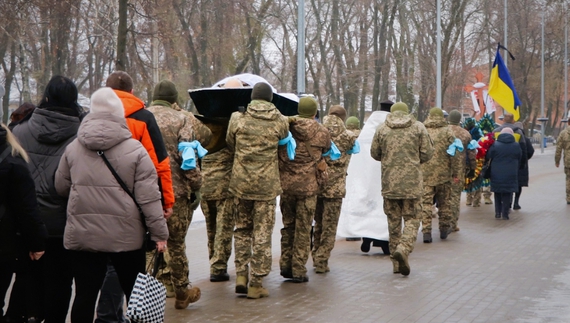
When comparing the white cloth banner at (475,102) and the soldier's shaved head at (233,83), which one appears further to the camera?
the white cloth banner at (475,102)

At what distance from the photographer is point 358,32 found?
→ 4594 cm

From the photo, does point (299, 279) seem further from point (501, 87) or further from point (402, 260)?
point (501, 87)

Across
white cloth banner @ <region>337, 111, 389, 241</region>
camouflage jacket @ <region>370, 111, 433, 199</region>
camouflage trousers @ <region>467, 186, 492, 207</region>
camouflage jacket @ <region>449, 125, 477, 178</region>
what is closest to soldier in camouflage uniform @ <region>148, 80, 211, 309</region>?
camouflage jacket @ <region>370, 111, 433, 199</region>

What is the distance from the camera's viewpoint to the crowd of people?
5.48 meters

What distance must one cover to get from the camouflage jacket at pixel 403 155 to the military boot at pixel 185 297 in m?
3.31

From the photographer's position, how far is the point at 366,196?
11.8 meters

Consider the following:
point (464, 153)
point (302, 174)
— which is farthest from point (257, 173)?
point (464, 153)

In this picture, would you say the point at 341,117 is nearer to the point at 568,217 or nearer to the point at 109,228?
the point at 109,228

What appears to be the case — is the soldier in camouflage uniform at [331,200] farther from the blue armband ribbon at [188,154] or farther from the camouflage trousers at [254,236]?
the blue armband ribbon at [188,154]

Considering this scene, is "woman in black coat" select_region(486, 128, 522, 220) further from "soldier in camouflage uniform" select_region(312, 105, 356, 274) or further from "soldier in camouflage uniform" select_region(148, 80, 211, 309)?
"soldier in camouflage uniform" select_region(148, 80, 211, 309)

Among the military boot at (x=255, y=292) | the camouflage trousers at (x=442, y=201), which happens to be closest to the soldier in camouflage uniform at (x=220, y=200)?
the military boot at (x=255, y=292)

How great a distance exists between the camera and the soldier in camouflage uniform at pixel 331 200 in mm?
9805

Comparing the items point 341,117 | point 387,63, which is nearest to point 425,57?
point 387,63

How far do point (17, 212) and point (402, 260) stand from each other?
502cm
